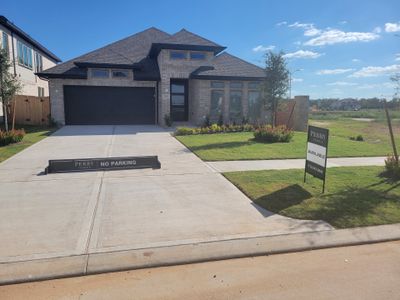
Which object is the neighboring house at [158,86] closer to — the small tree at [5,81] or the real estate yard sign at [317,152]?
the small tree at [5,81]

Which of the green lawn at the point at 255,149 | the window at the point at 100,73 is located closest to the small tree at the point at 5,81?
the window at the point at 100,73

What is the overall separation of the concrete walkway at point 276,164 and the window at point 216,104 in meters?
11.3

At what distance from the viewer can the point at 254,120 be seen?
2142 centimetres

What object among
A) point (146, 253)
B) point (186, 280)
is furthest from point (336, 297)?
point (146, 253)

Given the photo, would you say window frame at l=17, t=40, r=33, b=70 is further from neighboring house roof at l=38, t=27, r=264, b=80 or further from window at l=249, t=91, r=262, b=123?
window at l=249, t=91, r=262, b=123

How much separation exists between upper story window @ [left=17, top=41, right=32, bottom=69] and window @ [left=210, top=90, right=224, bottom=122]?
1397 centimetres

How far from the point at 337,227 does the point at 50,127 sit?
1827 centimetres

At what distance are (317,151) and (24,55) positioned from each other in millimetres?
24948

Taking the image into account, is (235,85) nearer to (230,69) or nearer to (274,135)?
(230,69)

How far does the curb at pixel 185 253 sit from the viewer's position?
372cm

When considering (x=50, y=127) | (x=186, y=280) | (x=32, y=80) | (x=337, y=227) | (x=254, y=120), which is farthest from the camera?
(x=32, y=80)

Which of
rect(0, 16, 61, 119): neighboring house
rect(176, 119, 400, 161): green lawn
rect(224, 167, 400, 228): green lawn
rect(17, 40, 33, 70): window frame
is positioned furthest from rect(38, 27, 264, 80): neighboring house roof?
rect(224, 167, 400, 228): green lawn

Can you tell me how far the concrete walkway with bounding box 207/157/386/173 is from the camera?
8.83 meters

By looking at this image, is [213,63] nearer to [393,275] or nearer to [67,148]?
[67,148]
